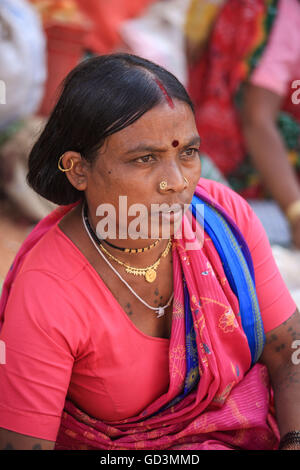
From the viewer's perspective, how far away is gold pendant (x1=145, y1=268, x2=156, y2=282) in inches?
68.6

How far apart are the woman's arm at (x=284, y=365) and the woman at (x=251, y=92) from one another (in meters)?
1.23

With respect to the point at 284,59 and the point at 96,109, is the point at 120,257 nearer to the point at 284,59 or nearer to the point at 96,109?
the point at 96,109

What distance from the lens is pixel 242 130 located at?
328 centimetres

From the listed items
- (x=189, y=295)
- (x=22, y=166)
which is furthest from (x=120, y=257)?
(x=22, y=166)

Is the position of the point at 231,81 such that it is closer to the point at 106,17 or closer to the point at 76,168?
Answer: the point at 106,17

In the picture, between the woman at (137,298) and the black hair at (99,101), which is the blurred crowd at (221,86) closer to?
the woman at (137,298)

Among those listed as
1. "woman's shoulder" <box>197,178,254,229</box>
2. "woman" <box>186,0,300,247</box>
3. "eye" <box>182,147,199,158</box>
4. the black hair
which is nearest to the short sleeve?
the black hair

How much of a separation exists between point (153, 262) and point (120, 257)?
12 centimetres

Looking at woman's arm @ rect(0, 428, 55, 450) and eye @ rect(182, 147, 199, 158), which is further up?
eye @ rect(182, 147, 199, 158)

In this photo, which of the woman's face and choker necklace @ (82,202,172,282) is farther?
choker necklace @ (82,202,172,282)

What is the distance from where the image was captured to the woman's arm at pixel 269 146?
3.11 m

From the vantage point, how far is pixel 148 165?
59.2 inches

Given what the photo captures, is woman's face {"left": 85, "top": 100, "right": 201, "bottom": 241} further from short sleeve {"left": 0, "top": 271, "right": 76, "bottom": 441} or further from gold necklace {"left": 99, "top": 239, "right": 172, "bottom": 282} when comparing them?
short sleeve {"left": 0, "top": 271, "right": 76, "bottom": 441}

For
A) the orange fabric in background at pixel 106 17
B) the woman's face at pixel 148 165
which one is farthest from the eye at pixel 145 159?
the orange fabric in background at pixel 106 17
